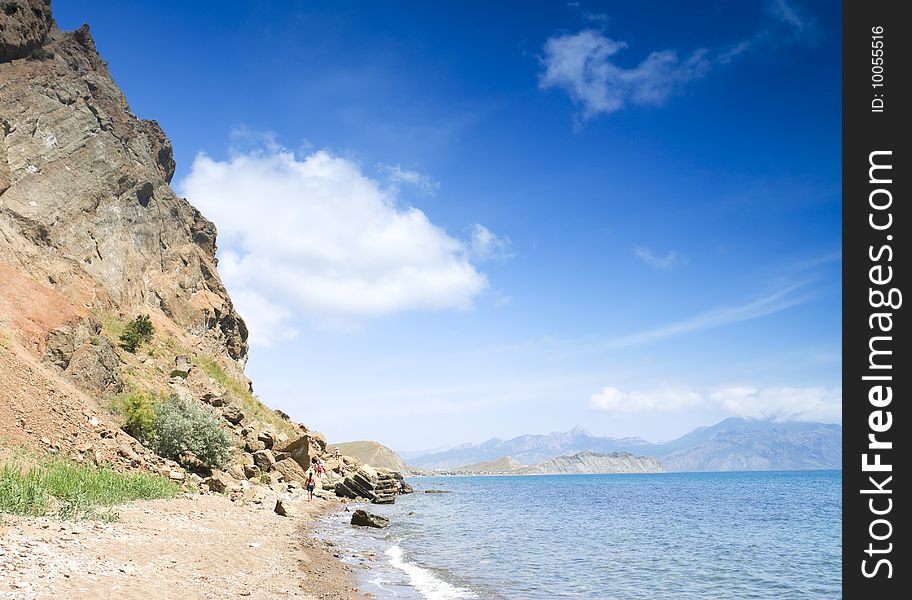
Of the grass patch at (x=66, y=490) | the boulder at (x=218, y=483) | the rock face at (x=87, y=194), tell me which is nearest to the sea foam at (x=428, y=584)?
the grass patch at (x=66, y=490)

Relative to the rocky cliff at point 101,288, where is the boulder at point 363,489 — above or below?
below

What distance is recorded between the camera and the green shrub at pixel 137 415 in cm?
3167

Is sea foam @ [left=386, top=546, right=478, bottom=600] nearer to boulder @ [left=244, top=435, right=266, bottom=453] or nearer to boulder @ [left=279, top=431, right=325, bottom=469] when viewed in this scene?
boulder @ [left=244, top=435, right=266, bottom=453]

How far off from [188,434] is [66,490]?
1605 centimetres

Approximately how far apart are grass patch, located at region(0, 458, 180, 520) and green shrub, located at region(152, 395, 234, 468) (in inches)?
352

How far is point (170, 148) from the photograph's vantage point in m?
71.2

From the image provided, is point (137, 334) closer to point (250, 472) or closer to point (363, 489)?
point (250, 472)

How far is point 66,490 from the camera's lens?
17.0 meters

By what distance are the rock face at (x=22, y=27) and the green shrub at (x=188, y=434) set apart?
36844 mm

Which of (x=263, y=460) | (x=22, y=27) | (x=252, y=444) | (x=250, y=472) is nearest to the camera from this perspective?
(x=250, y=472)
